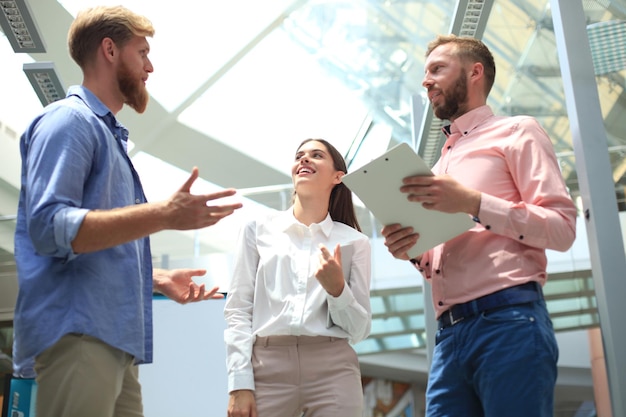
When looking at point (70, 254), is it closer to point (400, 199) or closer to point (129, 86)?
point (129, 86)

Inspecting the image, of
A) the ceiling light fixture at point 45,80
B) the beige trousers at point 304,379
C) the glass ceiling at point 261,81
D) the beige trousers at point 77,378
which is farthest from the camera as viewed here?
the glass ceiling at point 261,81

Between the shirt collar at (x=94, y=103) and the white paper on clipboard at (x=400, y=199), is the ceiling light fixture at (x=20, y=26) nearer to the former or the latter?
the shirt collar at (x=94, y=103)

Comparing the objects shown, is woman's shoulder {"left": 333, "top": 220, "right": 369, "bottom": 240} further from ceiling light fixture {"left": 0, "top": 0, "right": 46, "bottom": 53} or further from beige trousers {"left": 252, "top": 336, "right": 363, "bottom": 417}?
ceiling light fixture {"left": 0, "top": 0, "right": 46, "bottom": 53}

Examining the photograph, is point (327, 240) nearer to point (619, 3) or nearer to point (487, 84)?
point (487, 84)

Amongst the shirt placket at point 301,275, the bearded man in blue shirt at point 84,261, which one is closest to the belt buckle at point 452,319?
the shirt placket at point 301,275

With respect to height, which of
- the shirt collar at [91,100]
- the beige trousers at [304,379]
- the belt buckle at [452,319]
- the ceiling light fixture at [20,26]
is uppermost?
the ceiling light fixture at [20,26]

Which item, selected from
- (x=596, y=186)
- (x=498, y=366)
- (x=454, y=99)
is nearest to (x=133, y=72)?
(x=454, y=99)

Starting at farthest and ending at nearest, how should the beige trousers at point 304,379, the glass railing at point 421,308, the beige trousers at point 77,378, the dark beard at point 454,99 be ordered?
the glass railing at point 421,308 < the dark beard at point 454,99 < the beige trousers at point 304,379 < the beige trousers at point 77,378

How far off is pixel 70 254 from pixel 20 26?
2797 millimetres

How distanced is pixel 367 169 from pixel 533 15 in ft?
17.3

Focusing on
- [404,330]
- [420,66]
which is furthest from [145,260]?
[420,66]

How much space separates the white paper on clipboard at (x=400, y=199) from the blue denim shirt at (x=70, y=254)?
0.67 metres

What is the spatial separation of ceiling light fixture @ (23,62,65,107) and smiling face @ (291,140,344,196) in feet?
6.78

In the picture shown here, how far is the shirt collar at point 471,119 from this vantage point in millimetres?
2732
